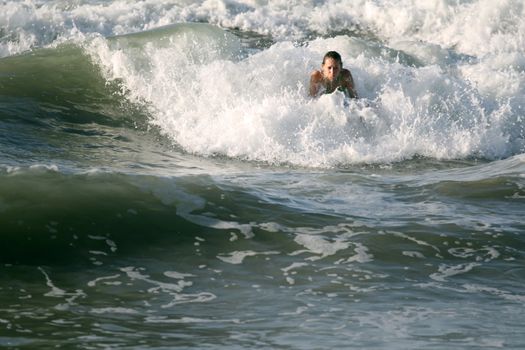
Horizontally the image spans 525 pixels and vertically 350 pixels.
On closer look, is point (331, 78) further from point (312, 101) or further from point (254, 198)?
point (254, 198)

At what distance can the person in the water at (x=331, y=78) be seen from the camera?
12070 millimetres

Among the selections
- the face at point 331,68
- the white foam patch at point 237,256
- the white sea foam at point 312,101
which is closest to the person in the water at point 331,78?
the face at point 331,68

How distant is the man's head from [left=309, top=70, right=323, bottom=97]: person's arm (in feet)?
0.31

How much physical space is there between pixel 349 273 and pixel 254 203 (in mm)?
1473

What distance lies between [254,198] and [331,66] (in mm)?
4514

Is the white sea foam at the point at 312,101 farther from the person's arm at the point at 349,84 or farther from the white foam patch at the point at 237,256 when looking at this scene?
the white foam patch at the point at 237,256

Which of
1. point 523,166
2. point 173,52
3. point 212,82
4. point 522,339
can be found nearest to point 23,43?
point 173,52

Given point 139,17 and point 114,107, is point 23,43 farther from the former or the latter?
point 114,107

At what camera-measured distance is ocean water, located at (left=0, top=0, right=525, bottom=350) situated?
5.54 meters

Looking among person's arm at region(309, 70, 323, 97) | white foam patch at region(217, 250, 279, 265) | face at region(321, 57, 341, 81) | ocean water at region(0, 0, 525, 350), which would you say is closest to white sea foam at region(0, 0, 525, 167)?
ocean water at region(0, 0, 525, 350)

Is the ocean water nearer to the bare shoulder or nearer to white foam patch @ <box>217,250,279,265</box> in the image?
white foam patch @ <box>217,250,279,265</box>

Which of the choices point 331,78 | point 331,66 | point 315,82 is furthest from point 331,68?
point 315,82

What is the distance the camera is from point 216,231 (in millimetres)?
7098

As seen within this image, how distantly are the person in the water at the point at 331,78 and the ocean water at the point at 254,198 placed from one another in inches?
8.6
